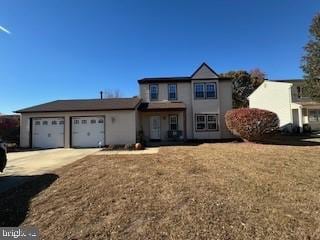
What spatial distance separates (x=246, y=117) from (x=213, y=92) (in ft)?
17.8

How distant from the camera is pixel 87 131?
1903cm

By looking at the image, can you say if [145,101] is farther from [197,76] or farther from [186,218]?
[186,218]

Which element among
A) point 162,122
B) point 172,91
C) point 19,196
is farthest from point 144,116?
point 19,196

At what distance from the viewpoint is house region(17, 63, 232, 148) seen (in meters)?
18.8

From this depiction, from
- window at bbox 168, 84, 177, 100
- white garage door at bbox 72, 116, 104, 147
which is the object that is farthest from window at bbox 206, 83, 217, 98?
white garage door at bbox 72, 116, 104, 147

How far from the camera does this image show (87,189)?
702cm

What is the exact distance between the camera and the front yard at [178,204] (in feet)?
14.6

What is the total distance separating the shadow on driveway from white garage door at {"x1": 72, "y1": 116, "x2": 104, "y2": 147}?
32.1ft

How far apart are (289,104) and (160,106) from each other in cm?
1613

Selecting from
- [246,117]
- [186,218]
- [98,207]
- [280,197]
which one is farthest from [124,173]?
[246,117]

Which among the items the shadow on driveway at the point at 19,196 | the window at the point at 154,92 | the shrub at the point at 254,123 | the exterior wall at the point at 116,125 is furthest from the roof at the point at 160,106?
the shadow on driveway at the point at 19,196

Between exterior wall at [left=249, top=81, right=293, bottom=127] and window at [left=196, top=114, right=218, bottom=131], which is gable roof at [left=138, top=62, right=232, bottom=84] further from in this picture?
exterior wall at [left=249, top=81, right=293, bottom=127]

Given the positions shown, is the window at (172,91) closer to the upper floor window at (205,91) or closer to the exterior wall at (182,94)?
the exterior wall at (182,94)

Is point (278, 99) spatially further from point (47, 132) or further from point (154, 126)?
point (47, 132)
